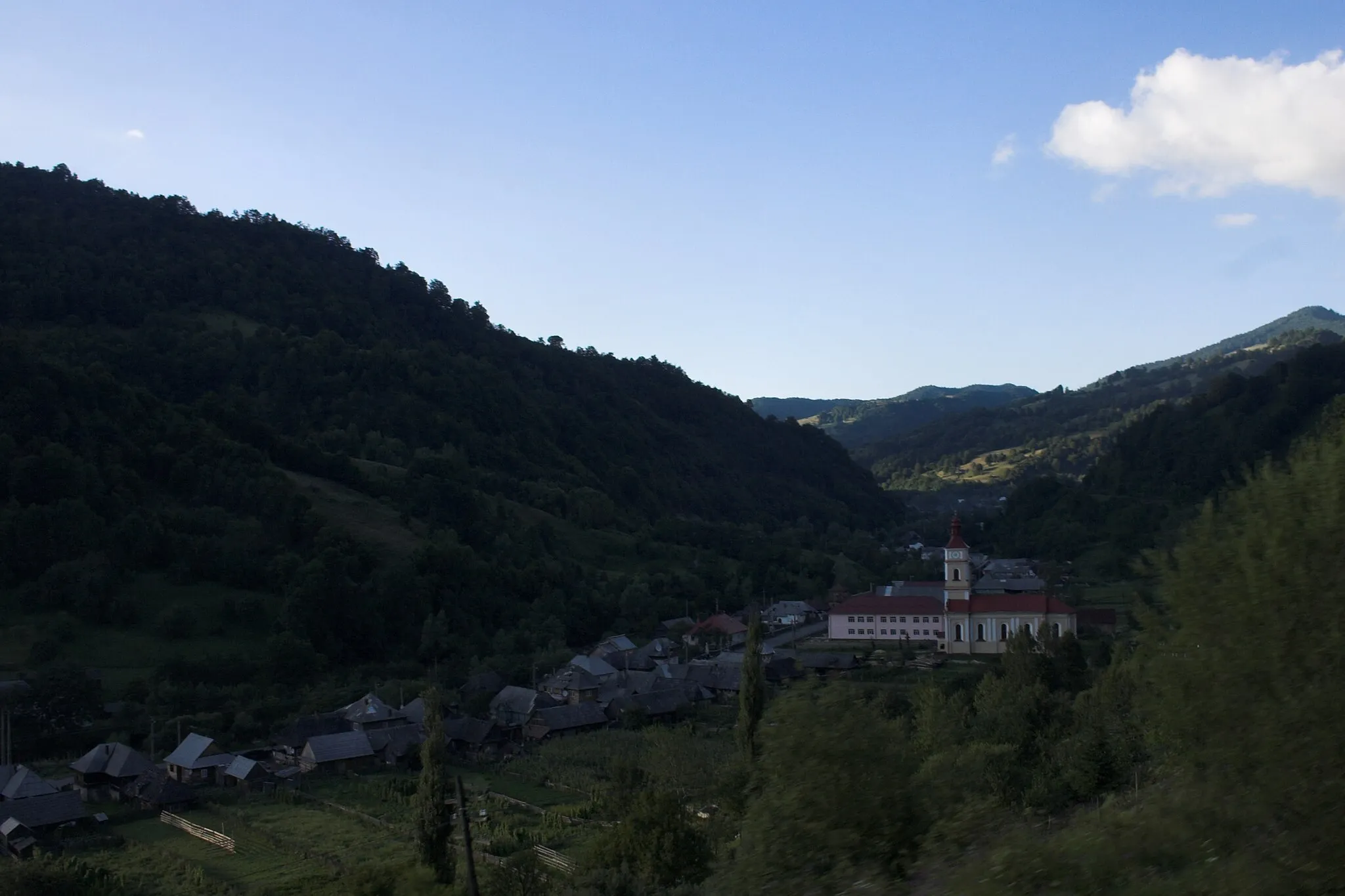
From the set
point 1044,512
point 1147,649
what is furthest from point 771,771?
point 1044,512

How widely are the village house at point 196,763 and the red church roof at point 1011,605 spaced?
94.7 ft

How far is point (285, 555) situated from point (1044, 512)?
5485 cm

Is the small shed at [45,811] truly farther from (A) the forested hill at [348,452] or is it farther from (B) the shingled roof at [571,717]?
(B) the shingled roof at [571,717]

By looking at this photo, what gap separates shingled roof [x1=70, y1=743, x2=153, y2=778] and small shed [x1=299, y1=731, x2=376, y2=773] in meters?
3.83

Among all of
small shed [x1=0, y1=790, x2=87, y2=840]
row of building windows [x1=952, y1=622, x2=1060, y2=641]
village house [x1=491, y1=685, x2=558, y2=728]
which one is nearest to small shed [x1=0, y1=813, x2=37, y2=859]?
small shed [x1=0, y1=790, x2=87, y2=840]

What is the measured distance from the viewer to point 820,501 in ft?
309

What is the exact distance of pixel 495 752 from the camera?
29.7 meters

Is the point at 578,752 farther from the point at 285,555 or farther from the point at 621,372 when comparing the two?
the point at 621,372

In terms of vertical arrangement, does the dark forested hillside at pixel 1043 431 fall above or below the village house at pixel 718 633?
above

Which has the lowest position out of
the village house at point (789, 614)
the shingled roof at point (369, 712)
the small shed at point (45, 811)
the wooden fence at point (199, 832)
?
the village house at point (789, 614)

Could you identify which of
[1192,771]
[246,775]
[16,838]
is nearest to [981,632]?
[246,775]

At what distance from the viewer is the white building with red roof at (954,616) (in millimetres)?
40906

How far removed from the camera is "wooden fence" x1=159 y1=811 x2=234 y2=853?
2100 cm

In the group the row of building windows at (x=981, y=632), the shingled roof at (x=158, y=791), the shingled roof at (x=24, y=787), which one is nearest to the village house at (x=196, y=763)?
the shingled roof at (x=158, y=791)
